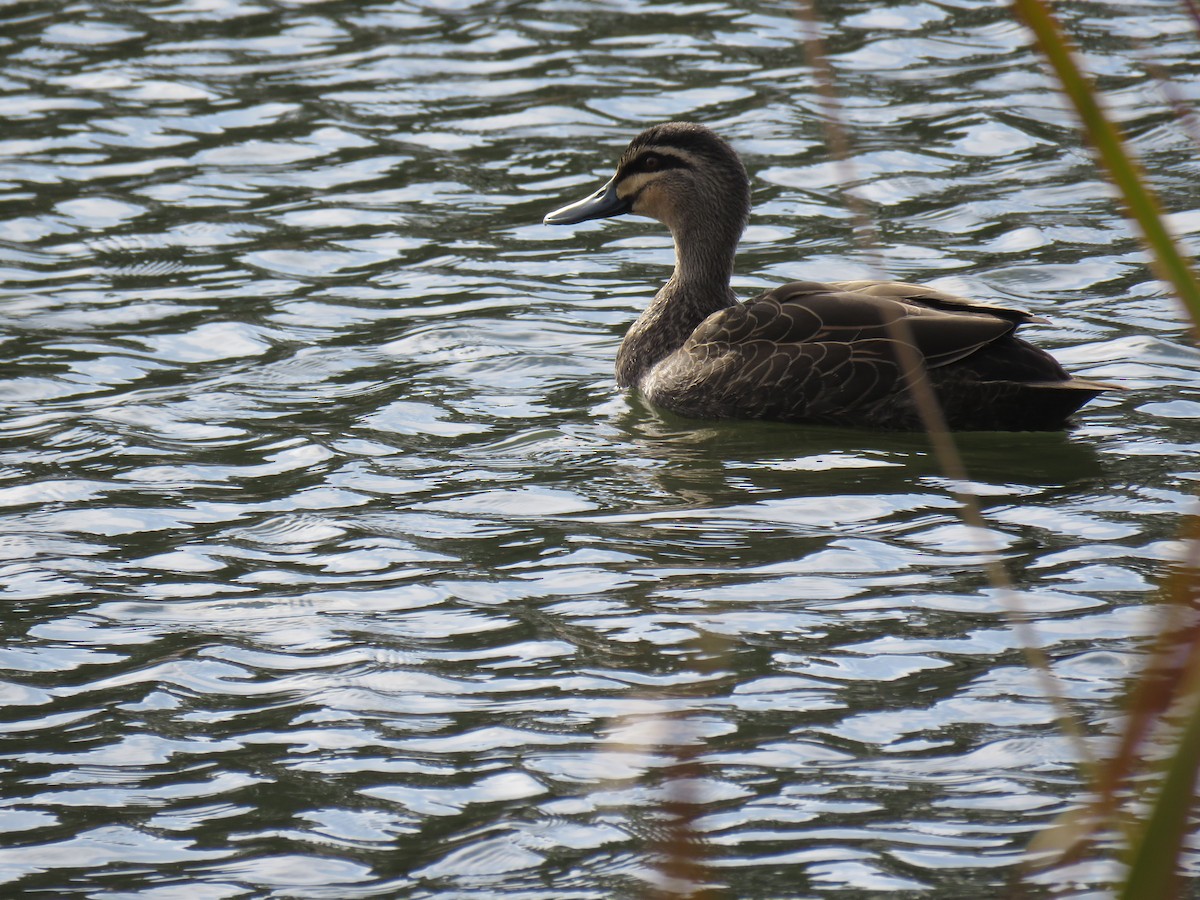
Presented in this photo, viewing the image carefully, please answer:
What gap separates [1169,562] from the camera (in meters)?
5.63

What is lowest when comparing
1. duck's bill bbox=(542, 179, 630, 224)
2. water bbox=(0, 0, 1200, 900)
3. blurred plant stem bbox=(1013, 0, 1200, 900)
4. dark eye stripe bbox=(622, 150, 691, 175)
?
water bbox=(0, 0, 1200, 900)

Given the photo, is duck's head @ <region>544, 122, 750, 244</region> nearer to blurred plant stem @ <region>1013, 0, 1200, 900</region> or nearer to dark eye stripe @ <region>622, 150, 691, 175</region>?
dark eye stripe @ <region>622, 150, 691, 175</region>

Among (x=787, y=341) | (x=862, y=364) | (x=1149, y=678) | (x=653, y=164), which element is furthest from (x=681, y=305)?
(x=1149, y=678)

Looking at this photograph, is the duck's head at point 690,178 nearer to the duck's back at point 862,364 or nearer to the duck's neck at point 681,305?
the duck's neck at point 681,305

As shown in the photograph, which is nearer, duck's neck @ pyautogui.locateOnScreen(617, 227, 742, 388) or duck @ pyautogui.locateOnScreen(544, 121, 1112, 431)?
duck @ pyautogui.locateOnScreen(544, 121, 1112, 431)

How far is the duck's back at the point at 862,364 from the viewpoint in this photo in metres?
7.10

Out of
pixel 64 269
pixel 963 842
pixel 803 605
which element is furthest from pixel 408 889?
pixel 64 269

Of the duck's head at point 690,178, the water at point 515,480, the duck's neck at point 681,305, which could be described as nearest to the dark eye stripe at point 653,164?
the duck's head at point 690,178

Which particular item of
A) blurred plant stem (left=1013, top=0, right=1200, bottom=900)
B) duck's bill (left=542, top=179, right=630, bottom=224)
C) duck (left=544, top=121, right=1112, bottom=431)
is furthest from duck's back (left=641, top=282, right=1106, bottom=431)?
blurred plant stem (left=1013, top=0, right=1200, bottom=900)

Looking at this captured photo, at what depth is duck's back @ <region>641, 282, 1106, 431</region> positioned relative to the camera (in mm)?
7098

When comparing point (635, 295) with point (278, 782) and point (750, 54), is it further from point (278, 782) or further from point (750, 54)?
point (278, 782)

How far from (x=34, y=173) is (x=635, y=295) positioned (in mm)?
4569

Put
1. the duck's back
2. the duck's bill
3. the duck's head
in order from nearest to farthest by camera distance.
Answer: the duck's back, the duck's head, the duck's bill

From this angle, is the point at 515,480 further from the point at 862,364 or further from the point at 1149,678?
the point at 1149,678
